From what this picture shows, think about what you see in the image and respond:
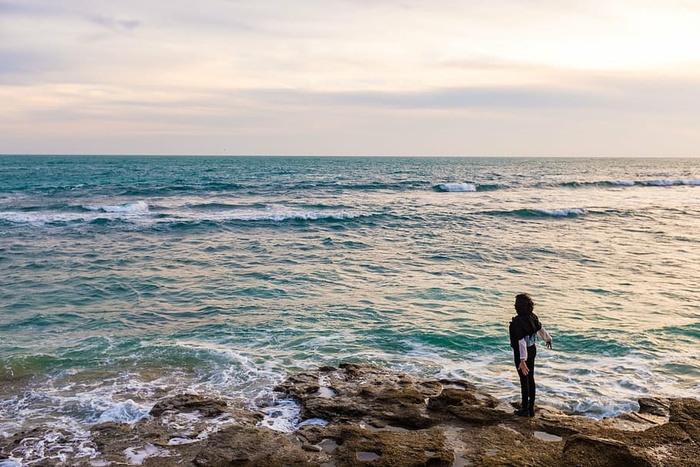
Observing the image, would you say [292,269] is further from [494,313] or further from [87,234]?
[87,234]

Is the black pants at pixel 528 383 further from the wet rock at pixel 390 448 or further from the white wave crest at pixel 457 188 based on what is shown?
the white wave crest at pixel 457 188

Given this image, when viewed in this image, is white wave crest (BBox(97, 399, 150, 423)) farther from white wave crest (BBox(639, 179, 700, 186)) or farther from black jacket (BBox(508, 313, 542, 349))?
white wave crest (BBox(639, 179, 700, 186))

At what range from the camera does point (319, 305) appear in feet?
47.1

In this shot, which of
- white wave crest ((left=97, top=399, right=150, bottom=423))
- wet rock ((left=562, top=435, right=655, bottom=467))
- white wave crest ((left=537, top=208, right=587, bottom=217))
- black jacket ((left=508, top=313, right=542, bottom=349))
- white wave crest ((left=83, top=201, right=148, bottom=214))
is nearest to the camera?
wet rock ((left=562, top=435, right=655, bottom=467))

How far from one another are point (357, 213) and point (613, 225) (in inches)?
573

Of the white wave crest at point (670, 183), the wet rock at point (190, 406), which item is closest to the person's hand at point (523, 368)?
the wet rock at point (190, 406)

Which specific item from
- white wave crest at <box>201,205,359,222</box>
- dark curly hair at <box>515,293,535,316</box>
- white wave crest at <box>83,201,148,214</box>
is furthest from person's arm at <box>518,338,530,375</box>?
white wave crest at <box>83,201,148,214</box>

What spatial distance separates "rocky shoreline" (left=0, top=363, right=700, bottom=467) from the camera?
6.46m

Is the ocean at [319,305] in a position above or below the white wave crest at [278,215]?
below

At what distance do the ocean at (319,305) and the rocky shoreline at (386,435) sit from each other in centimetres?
37

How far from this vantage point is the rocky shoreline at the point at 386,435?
646 centimetres

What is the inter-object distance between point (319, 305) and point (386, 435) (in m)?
7.44

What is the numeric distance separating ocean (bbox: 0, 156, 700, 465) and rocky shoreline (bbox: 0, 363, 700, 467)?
366mm

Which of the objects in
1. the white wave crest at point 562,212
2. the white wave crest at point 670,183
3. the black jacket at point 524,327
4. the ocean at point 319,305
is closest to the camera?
the black jacket at point 524,327
